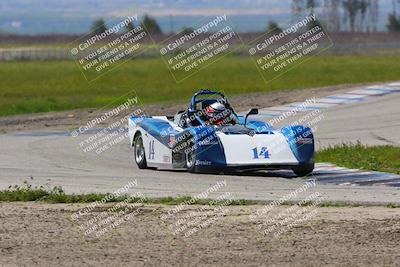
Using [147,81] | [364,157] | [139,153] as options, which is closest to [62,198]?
[139,153]

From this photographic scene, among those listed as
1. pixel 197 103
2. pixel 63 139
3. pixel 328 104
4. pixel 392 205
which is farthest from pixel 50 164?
pixel 328 104

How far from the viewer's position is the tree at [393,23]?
136 meters

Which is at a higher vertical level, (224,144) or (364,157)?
(224,144)

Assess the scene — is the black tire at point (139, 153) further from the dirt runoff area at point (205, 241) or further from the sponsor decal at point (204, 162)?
the dirt runoff area at point (205, 241)

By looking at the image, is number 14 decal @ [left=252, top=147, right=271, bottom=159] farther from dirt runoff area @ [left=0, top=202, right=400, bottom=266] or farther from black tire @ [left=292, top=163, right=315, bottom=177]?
dirt runoff area @ [left=0, top=202, right=400, bottom=266]

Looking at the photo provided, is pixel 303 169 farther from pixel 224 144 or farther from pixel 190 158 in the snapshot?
pixel 190 158

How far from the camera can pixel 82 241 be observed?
12445 millimetres

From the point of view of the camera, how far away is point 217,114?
20500 millimetres

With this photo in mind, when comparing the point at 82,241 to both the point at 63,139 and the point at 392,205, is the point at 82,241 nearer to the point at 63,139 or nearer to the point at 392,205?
the point at 392,205

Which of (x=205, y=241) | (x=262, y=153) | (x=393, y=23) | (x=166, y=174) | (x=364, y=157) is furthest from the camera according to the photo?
(x=393, y=23)

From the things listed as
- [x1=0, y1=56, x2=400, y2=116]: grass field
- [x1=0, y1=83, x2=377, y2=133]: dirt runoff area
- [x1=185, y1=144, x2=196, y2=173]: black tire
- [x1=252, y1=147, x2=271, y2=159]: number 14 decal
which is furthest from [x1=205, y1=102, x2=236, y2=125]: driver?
[x1=0, y1=56, x2=400, y2=116]: grass field

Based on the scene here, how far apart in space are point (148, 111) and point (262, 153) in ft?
47.5

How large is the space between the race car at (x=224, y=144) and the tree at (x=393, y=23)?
117325 millimetres

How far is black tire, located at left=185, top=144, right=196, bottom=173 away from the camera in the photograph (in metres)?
19.7
